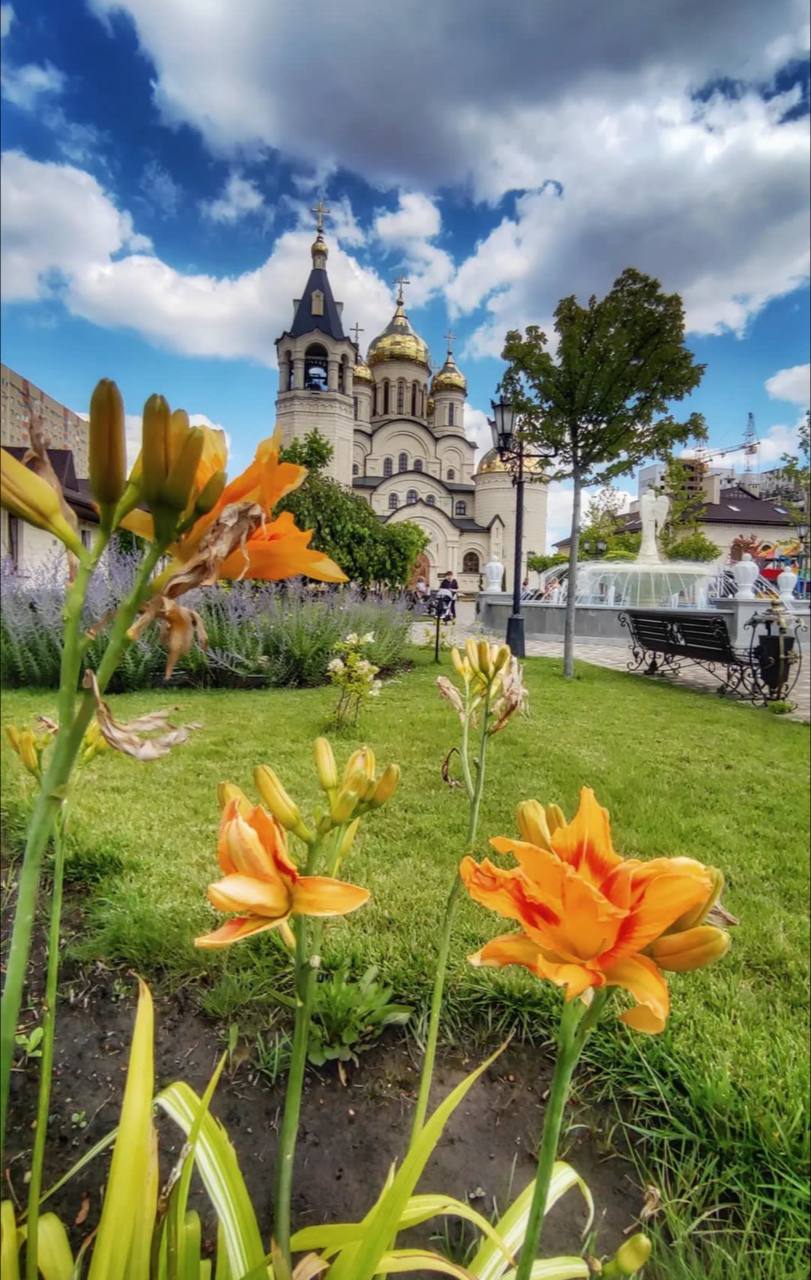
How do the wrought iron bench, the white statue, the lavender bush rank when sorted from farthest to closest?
the white statue, the wrought iron bench, the lavender bush

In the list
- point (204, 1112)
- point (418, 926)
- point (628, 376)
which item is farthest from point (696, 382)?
point (204, 1112)

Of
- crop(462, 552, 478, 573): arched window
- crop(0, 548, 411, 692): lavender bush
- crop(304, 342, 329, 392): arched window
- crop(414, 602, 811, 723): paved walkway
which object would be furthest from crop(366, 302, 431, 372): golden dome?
crop(0, 548, 411, 692): lavender bush

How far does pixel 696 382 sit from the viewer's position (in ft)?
11.3

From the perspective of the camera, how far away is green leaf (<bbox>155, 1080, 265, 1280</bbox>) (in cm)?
56

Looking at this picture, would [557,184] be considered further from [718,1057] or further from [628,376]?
[718,1057]

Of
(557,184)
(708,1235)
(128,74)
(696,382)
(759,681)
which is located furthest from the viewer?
(759,681)

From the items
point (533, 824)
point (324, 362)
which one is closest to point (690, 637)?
point (533, 824)

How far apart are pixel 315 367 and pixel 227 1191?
26.9 meters

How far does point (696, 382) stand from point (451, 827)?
120 inches

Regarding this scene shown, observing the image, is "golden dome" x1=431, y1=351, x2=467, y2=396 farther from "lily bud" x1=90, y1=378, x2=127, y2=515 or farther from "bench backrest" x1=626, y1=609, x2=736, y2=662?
"lily bud" x1=90, y1=378, x2=127, y2=515

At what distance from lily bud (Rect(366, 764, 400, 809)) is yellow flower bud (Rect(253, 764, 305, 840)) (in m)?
0.05

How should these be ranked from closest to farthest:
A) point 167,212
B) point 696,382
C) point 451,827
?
point 451,827 < point 167,212 < point 696,382

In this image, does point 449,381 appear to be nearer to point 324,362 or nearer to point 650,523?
point 324,362

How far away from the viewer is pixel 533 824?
435 millimetres
